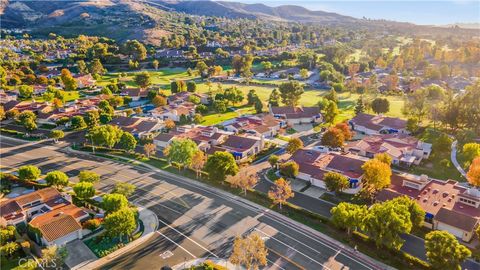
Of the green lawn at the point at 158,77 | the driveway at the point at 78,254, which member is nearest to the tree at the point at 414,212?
the driveway at the point at 78,254

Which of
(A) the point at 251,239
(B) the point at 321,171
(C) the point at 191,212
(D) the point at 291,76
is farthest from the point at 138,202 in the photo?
(D) the point at 291,76

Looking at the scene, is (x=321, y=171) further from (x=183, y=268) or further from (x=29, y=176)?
(x=29, y=176)

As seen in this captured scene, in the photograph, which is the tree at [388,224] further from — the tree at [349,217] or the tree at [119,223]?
the tree at [119,223]

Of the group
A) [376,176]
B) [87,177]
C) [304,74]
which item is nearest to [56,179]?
[87,177]

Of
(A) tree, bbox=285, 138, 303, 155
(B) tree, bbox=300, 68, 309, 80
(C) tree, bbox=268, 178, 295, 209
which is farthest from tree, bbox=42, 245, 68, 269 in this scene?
(B) tree, bbox=300, 68, 309, 80

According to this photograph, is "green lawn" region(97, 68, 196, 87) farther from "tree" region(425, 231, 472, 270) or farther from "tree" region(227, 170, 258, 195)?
"tree" region(425, 231, 472, 270)

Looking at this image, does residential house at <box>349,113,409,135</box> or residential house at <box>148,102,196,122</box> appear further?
residential house at <box>148,102,196,122</box>
